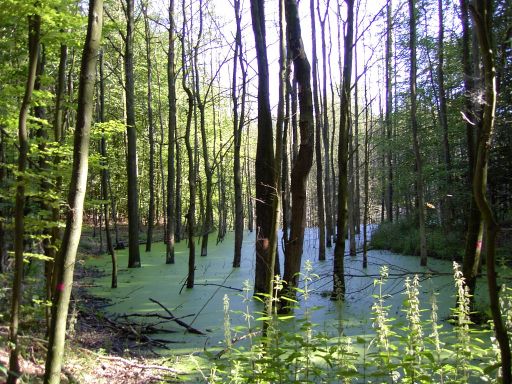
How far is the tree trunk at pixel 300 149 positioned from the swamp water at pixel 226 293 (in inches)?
23.0

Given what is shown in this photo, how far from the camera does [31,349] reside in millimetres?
4051

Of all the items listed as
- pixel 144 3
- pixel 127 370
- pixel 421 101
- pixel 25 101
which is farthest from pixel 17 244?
pixel 421 101

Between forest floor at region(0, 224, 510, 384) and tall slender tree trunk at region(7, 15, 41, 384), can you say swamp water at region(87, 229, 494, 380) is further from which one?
tall slender tree trunk at region(7, 15, 41, 384)

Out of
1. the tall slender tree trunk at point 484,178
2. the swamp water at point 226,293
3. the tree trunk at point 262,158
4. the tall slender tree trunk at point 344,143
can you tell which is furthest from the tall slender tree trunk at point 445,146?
the tall slender tree trunk at point 484,178

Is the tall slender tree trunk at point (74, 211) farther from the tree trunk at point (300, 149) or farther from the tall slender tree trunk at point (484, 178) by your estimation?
the tree trunk at point (300, 149)

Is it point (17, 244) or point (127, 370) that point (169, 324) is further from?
point (17, 244)

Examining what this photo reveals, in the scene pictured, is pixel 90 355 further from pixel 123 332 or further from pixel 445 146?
pixel 445 146

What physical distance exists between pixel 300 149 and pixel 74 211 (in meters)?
3.91

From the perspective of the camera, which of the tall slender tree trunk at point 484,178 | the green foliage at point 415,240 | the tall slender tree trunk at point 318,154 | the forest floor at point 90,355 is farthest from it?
the tall slender tree trunk at point 318,154

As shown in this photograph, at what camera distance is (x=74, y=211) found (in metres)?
2.56

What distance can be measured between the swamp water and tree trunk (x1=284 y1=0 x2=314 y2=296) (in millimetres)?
585

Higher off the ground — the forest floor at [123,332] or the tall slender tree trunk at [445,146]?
the tall slender tree trunk at [445,146]

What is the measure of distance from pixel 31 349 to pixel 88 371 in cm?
60

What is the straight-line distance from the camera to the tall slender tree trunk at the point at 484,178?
1.41 metres
